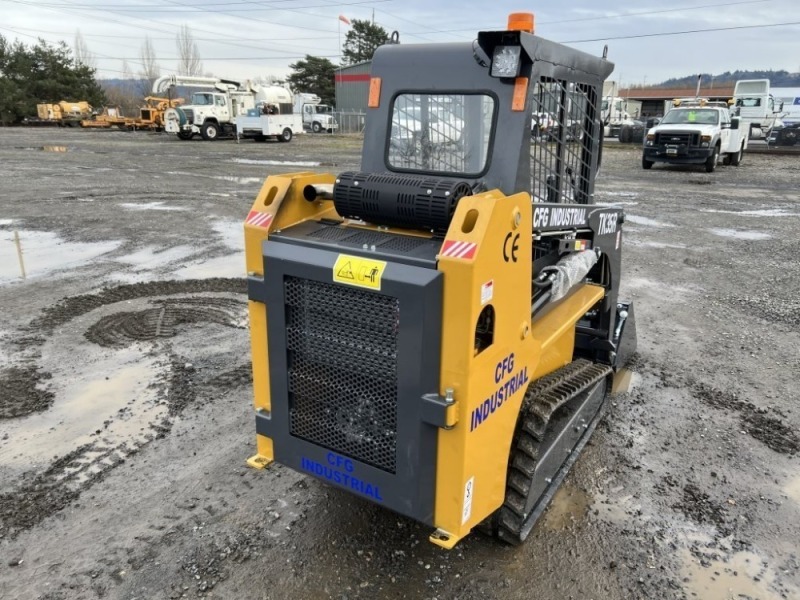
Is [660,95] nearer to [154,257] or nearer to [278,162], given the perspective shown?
[278,162]

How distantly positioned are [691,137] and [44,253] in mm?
19238

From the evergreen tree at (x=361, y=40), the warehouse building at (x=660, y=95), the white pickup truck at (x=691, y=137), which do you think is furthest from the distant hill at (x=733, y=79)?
the white pickup truck at (x=691, y=137)

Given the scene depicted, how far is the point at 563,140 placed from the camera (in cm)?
374

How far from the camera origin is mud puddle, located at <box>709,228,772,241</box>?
11.5m

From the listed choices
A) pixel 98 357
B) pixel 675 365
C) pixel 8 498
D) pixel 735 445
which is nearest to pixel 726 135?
pixel 675 365

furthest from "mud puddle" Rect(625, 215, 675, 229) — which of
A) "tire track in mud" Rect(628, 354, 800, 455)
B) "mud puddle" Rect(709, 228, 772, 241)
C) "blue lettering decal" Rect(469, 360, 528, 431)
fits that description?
"blue lettering decal" Rect(469, 360, 528, 431)

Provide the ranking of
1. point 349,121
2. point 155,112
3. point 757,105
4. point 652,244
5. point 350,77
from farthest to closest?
point 350,77 < point 349,121 < point 155,112 < point 757,105 < point 652,244

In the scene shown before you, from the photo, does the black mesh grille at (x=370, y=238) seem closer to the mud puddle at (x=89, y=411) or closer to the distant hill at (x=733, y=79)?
the mud puddle at (x=89, y=411)

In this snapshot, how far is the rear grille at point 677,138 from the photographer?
67.6ft

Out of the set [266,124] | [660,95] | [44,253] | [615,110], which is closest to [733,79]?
[660,95]

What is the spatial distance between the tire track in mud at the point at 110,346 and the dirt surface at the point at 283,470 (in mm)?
21

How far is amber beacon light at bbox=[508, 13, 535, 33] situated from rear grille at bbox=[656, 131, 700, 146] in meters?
19.9

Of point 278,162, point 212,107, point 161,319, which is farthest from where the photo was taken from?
point 212,107

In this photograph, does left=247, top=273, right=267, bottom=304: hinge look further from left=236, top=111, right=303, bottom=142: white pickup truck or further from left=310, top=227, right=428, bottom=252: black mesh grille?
left=236, top=111, right=303, bottom=142: white pickup truck
